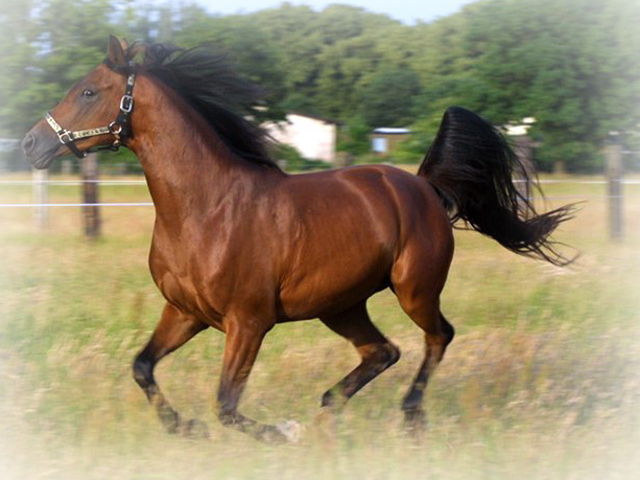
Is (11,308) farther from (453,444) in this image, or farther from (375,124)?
(375,124)

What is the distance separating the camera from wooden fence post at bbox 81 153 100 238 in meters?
11.4

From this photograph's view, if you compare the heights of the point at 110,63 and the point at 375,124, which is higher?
the point at 110,63

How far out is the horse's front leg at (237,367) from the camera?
4500 mm

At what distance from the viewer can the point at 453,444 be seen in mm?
4641

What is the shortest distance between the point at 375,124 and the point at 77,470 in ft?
104

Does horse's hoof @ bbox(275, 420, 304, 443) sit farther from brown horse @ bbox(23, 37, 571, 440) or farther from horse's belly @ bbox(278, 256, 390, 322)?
horse's belly @ bbox(278, 256, 390, 322)

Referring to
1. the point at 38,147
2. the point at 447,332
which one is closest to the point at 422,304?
the point at 447,332

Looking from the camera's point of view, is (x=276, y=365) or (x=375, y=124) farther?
(x=375, y=124)

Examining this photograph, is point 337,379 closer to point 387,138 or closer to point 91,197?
point 91,197

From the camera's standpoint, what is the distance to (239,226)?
15.1 feet

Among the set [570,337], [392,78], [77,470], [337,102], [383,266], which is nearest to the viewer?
[77,470]

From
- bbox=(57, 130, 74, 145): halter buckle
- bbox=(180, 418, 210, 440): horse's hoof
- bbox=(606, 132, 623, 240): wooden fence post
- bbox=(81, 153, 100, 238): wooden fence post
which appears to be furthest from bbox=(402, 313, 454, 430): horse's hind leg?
bbox=(606, 132, 623, 240): wooden fence post

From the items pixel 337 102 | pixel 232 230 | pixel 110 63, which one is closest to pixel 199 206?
pixel 232 230

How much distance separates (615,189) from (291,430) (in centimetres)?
893
